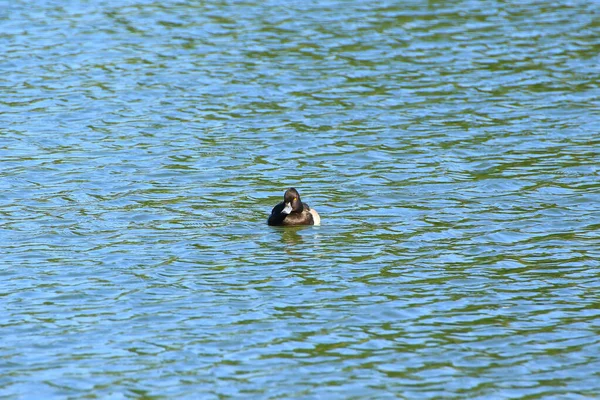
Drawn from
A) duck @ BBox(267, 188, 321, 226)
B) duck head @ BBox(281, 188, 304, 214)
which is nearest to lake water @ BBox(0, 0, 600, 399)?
duck @ BBox(267, 188, 321, 226)

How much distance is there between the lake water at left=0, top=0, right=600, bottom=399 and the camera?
11227 millimetres

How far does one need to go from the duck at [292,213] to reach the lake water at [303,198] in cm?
21

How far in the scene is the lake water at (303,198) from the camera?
11.2 meters

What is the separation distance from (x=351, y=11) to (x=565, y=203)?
15.7 m

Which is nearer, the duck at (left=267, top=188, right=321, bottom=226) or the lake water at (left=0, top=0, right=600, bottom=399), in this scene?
the lake water at (left=0, top=0, right=600, bottom=399)

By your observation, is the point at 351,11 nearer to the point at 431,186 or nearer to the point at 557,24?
the point at 557,24

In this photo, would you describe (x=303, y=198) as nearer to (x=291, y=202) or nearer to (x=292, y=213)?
(x=292, y=213)

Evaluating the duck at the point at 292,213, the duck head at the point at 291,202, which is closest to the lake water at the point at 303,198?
the duck at the point at 292,213

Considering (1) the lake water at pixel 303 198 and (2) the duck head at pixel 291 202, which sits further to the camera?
(2) the duck head at pixel 291 202

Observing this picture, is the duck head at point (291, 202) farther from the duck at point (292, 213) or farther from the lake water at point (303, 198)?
the lake water at point (303, 198)

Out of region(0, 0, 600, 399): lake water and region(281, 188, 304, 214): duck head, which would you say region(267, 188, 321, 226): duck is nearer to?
region(281, 188, 304, 214): duck head

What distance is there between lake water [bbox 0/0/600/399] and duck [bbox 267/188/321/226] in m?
0.21

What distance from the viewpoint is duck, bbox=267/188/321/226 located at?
52.5ft

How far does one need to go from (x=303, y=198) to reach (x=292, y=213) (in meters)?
1.63
